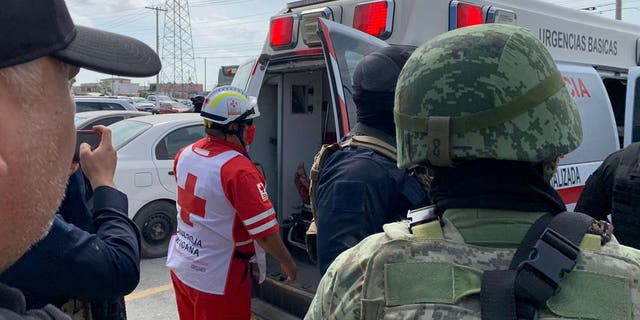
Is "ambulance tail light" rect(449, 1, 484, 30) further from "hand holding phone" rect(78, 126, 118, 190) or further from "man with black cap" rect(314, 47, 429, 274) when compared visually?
"hand holding phone" rect(78, 126, 118, 190)

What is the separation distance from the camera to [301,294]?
3.48 metres

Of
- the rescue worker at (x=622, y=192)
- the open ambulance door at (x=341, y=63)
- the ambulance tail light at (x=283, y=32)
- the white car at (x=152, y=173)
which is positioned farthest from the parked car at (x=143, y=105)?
the rescue worker at (x=622, y=192)

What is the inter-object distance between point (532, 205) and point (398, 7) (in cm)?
243

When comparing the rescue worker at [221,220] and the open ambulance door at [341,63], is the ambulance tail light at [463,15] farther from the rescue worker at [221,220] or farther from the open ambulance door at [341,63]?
the rescue worker at [221,220]

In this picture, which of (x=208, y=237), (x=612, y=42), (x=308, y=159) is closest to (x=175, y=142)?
(x=308, y=159)

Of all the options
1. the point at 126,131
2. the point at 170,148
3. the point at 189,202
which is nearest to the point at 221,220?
the point at 189,202

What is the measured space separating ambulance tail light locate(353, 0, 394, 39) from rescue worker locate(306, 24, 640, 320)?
2088 millimetres

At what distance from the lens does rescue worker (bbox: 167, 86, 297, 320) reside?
3.08 meters

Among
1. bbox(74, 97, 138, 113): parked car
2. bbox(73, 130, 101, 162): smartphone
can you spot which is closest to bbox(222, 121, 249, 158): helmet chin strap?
bbox(73, 130, 101, 162): smartphone

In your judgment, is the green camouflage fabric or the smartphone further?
the smartphone

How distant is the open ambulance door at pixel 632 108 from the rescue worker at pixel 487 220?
287 centimetres

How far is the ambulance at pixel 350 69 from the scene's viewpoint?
3.43 metres

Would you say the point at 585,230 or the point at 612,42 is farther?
the point at 612,42

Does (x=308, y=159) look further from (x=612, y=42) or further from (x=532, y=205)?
(x=532, y=205)
